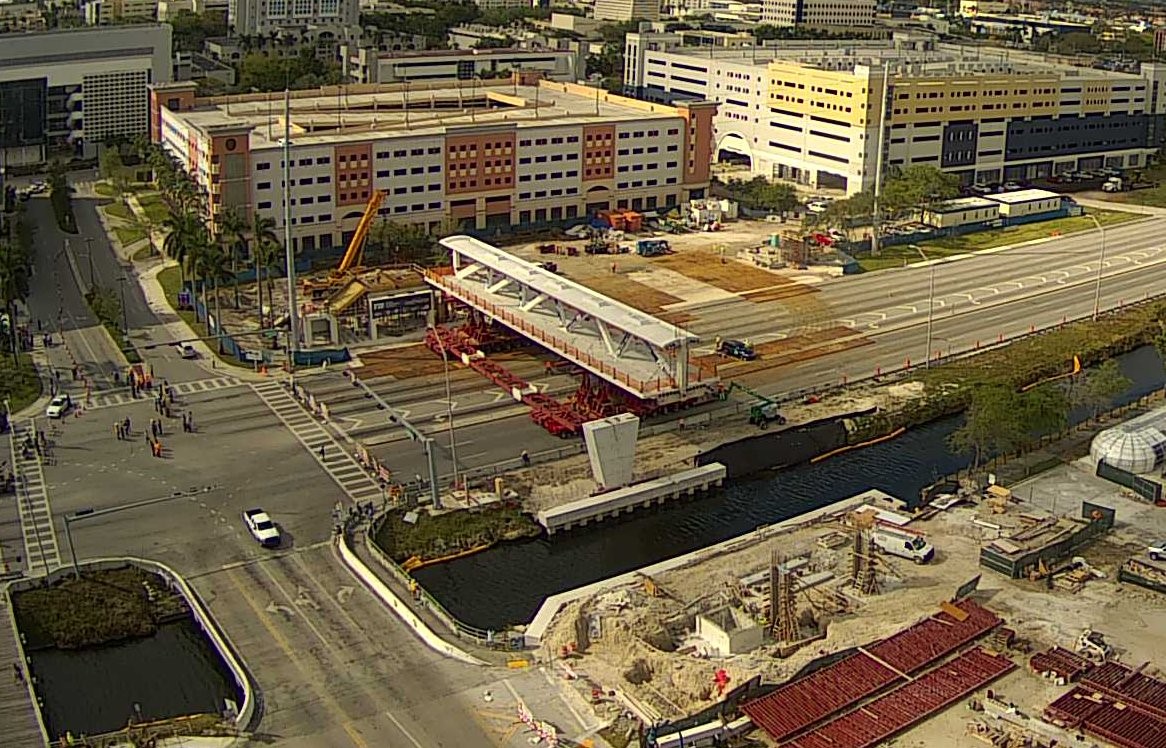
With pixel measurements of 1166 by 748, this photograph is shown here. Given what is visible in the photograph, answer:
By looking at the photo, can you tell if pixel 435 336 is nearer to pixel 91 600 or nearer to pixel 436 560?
pixel 436 560

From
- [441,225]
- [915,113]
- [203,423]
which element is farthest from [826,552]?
[915,113]

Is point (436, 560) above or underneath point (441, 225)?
underneath

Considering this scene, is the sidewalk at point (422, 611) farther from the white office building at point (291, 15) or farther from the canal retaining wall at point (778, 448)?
the white office building at point (291, 15)

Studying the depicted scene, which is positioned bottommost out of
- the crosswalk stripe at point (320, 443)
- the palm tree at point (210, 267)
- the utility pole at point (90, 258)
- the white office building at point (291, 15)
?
the crosswalk stripe at point (320, 443)

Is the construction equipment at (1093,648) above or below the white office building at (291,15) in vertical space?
below

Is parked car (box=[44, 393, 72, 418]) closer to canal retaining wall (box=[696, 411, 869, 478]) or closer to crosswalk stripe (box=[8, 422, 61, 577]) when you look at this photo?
crosswalk stripe (box=[8, 422, 61, 577])

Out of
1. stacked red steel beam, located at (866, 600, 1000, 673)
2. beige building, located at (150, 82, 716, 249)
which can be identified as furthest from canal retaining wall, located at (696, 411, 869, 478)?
beige building, located at (150, 82, 716, 249)

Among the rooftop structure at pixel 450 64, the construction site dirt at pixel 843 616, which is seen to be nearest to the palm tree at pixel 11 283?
the construction site dirt at pixel 843 616
